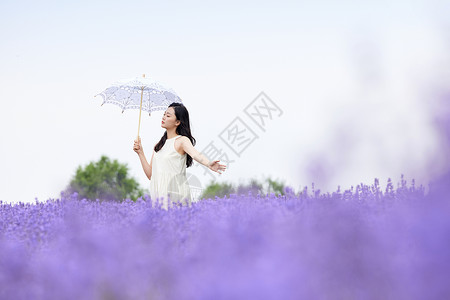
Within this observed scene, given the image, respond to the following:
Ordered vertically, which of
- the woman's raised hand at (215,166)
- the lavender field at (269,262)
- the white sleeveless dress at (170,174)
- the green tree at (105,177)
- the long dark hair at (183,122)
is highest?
the green tree at (105,177)

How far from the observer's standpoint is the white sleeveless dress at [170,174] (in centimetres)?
666

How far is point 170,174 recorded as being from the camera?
264 inches

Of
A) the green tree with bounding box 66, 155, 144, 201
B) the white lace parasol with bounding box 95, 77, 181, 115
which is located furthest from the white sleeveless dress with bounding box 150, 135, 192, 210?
the green tree with bounding box 66, 155, 144, 201

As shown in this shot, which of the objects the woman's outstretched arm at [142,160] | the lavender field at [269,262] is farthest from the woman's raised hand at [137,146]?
the lavender field at [269,262]

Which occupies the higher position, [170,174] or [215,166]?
[170,174]

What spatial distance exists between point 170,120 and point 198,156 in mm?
924

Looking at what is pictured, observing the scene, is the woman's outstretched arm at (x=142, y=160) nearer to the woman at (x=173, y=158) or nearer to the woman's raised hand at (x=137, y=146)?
the woman's raised hand at (x=137, y=146)

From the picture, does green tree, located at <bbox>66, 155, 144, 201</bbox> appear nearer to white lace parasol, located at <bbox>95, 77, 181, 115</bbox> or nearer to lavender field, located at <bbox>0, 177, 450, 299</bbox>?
white lace parasol, located at <bbox>95, 77, 181, 115</bbox>

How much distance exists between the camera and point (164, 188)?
669 centimetres

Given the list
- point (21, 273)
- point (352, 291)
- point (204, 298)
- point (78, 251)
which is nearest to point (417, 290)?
point (352, 291)

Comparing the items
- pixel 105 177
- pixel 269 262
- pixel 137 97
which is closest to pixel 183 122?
pixel 137 97

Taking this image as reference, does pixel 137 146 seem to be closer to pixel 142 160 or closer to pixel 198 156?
pixel 142 160

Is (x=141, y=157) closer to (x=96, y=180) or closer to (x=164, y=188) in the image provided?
(x=164, y=188)

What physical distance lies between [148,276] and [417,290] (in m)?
1.19
